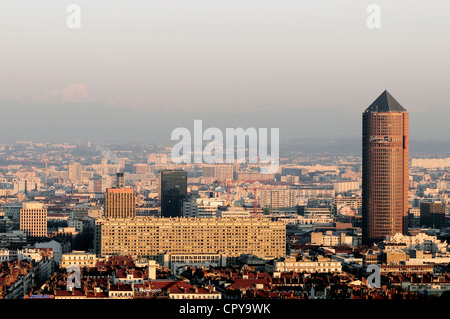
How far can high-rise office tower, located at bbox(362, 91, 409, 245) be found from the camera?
161ft

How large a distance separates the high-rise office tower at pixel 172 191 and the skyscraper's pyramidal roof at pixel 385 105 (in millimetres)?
9675

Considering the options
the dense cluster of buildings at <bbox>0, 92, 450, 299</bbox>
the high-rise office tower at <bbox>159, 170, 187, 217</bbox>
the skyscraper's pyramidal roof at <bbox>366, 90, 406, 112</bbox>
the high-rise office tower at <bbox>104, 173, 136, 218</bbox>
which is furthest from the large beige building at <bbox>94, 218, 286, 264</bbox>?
the high-rise office tower at <bbox>159, 170, 187, 217</bbox>

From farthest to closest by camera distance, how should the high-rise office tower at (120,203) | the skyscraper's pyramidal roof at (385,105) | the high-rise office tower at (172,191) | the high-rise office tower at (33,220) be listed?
1. the high-rise office tower at (172,191)
2. the high-rise office tower at (33,220)
3. the skyscraper's pyramidal roof at (385,105)
4. the high-rise office tower at (120,203)

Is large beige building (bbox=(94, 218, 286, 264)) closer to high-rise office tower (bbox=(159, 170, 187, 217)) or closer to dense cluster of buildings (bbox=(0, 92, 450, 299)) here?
dense cluster of buildings (bbox=(0, 92, 450, 299))

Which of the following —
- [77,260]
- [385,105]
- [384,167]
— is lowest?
[77,260]

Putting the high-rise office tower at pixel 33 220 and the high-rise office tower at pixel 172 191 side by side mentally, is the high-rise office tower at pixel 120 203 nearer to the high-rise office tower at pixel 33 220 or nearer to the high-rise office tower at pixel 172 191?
the high-rise office tower at pixel 33 220

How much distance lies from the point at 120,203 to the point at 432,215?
50.5 ft

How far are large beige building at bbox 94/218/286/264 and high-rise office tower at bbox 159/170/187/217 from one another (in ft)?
44.9

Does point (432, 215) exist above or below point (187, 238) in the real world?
above

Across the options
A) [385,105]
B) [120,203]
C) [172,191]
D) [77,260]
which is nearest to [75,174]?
[172,191]

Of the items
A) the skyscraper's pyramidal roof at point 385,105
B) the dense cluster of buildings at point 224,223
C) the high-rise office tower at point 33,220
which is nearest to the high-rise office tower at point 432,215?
the dense cluster of buildings at point 224,223

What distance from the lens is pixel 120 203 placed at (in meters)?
50.2

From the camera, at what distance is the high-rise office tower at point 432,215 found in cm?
5675

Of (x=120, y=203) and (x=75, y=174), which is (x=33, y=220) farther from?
(x=75, y=174)
